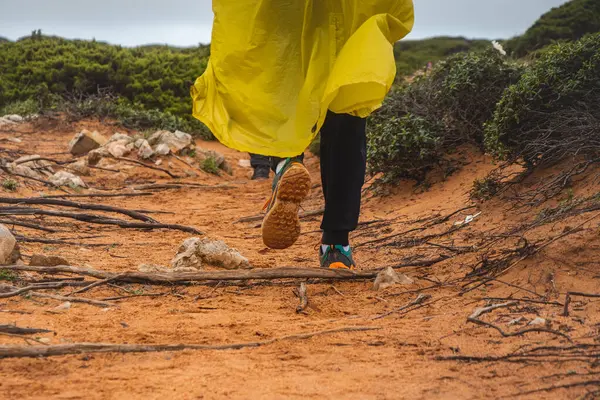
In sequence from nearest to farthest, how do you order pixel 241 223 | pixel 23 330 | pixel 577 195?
pixel 23 330
pixel 577 195
pixel 241 223

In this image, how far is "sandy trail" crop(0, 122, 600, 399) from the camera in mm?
2072

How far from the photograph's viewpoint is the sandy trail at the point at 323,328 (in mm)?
2072

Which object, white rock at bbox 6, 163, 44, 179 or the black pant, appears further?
white rock at bbox 6, 163, 44, 179

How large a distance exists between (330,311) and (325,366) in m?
0.78

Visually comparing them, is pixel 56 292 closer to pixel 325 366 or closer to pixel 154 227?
pixel 325 366

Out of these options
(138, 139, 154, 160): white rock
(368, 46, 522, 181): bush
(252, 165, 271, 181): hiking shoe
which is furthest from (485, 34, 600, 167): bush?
(138, 139, 154, 160): white rock

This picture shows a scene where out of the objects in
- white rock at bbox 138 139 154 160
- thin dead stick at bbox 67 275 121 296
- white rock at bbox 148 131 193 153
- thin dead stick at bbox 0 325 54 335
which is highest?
white rock at bbox 148 131 193 153

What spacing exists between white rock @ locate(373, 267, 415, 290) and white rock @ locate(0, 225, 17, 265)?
1636 millimetres

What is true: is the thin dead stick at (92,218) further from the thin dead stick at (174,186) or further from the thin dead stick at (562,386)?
the thin dead stick at (562,386)

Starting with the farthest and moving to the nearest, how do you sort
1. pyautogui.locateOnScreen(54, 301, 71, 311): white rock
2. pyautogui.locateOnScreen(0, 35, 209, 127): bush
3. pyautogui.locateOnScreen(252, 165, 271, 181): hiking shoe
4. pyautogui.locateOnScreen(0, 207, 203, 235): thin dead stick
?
1. pyautogui.locateOnScreen(0, 35, 209, 127): bush
2. pyautogui.locateOnScreen(252, 165, 271, 181): hiking shoe
3. pyautogui.locateOnScreen(0, 207, 203, 235): thin dead stick
4. pyautogui.locateOnScreen(54, 301, 71, 311): white rock

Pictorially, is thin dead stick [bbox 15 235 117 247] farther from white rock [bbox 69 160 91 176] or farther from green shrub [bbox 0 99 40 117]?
green shrub [bbox 0 99 40 117]

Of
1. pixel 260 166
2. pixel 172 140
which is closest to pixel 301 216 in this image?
pixel 260 166

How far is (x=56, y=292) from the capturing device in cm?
315

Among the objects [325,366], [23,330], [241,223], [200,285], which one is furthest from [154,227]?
[325,366]
